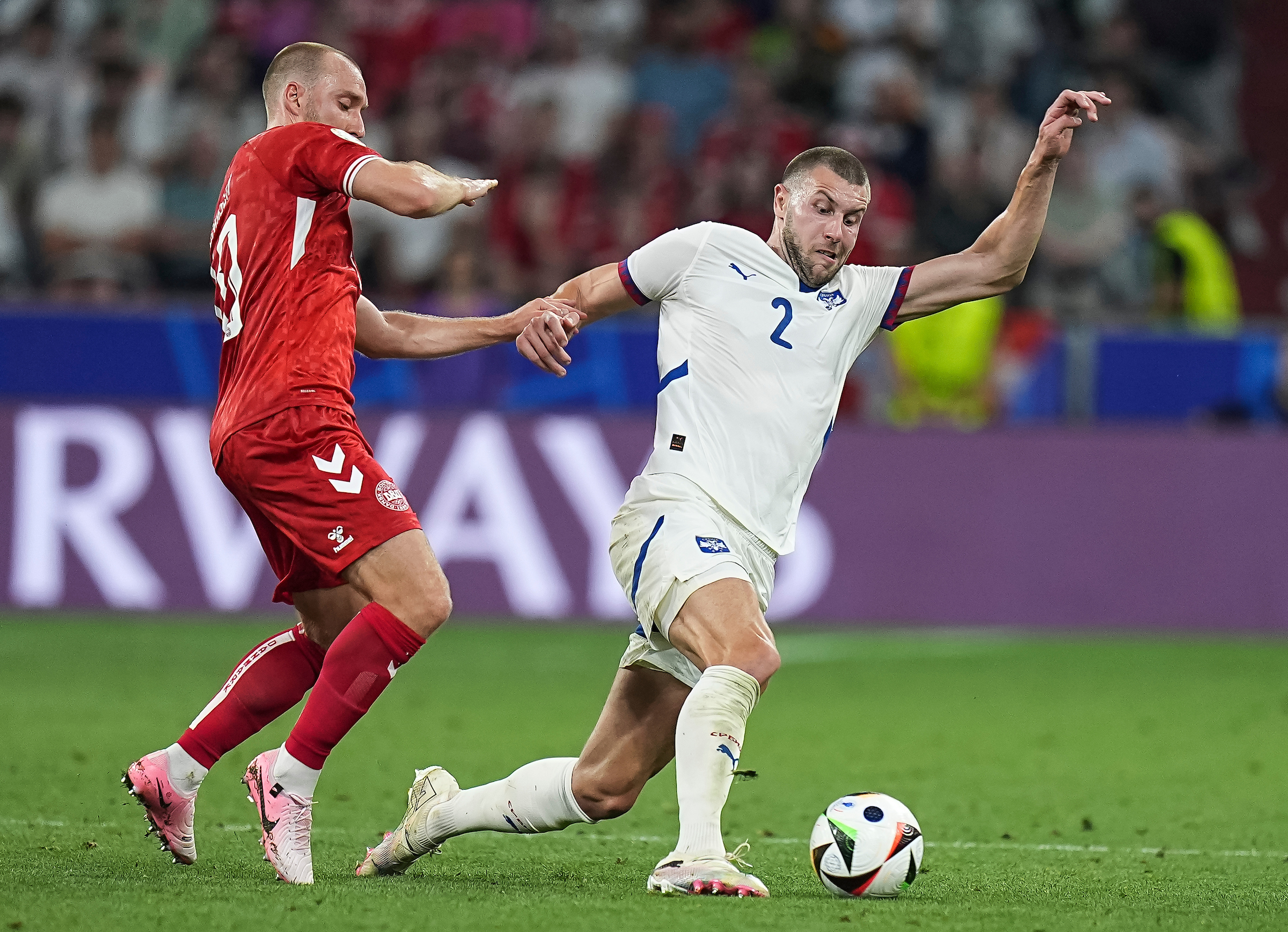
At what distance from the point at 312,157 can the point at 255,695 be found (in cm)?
164

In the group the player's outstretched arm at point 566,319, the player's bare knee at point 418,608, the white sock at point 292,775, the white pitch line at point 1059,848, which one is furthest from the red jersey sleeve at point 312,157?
the white pitch line at point 1059,848

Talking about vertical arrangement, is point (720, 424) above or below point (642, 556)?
above

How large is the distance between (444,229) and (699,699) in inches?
397

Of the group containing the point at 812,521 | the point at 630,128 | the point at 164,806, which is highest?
the point at 630,128

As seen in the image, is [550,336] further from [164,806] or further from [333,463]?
[164,806]

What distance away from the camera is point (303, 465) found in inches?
216

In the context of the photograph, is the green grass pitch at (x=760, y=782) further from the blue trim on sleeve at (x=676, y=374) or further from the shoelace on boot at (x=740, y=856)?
the blue trim on sleeve at (x=676, y=374)

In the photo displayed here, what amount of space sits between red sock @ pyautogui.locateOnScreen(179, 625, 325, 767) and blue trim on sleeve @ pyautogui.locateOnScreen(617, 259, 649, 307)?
147 centimetres

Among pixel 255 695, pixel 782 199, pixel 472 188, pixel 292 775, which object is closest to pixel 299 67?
pixel 472 188

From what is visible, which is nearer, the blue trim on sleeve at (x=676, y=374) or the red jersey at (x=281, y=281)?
the red jersey at (x=281, y=281)

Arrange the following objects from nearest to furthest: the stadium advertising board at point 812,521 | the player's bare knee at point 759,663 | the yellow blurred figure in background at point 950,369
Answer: the player's bare knee at point 759,663
the stadium advertising board at point 812,521
the yellow blurred figure in background at point 950,369

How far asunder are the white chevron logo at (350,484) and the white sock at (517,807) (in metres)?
1.01

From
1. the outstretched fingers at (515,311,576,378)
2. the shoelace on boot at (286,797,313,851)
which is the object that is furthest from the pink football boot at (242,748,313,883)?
the outstretched fingers at (515,311,576,378)

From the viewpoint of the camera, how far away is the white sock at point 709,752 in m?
5.30
